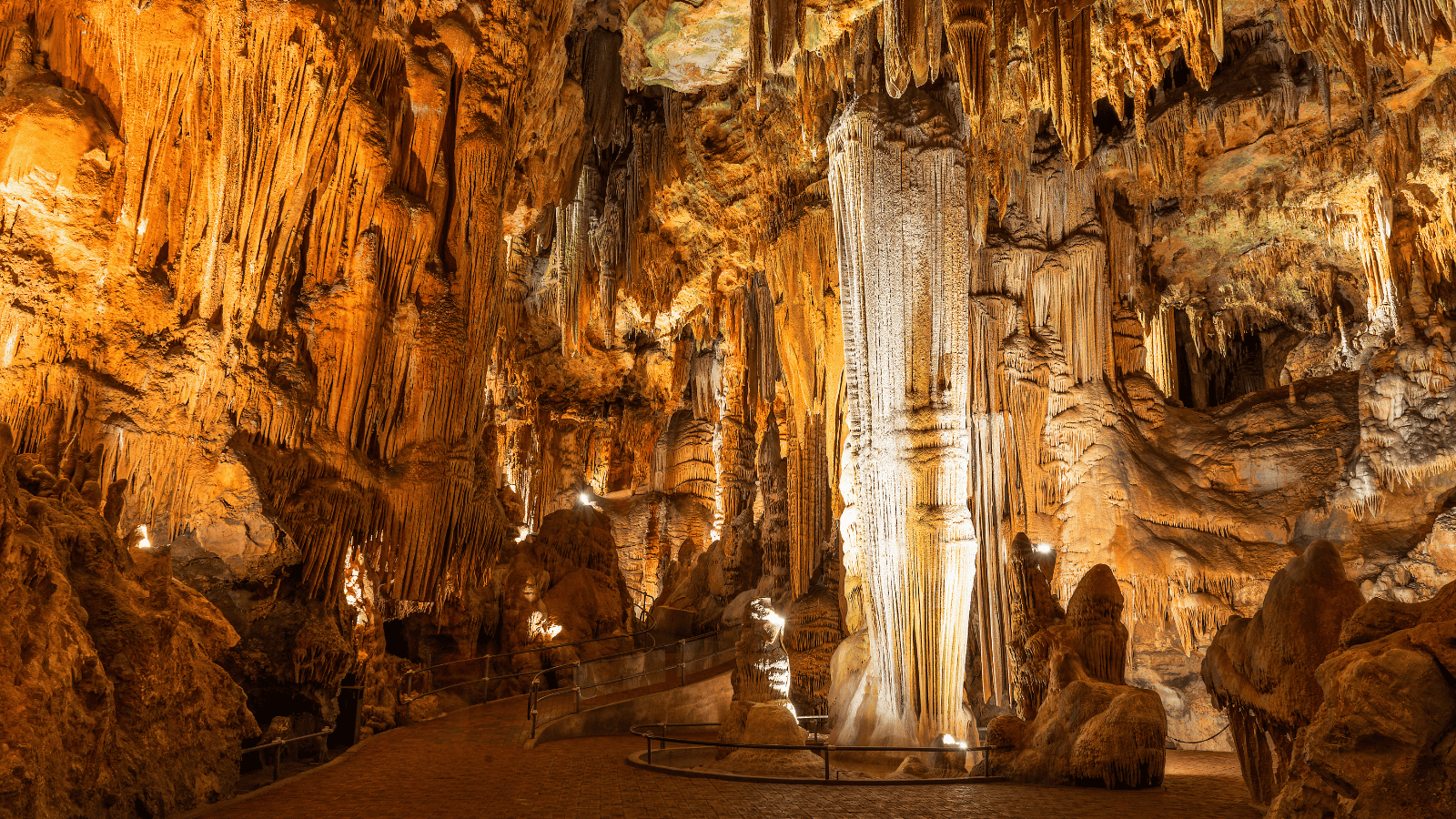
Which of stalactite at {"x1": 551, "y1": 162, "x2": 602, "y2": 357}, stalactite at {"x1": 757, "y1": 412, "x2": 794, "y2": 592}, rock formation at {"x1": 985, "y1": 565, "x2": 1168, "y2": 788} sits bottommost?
rock formation at {"x1": 985, "y1": 565, "x2": 1168, "y2": 788}

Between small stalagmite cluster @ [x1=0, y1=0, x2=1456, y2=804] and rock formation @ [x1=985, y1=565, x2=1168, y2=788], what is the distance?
39 mm

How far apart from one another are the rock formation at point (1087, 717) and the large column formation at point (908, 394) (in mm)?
1233

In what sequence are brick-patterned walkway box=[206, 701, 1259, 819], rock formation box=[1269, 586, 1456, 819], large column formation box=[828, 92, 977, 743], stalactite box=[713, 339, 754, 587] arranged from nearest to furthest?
rock formation box=[1269, 586, 1456, 819]
brick-patterned walkway box=[206, 701, 1259, 819]
large column formation box=[828, 92, 977, 743]
stalactite box=[713, 339, 754, 587]

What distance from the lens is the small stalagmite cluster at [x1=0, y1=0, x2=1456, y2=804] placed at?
282 inches

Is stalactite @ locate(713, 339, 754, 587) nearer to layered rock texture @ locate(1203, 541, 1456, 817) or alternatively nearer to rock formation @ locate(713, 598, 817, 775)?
rock formation @ locate(713, 598, 817, 775)

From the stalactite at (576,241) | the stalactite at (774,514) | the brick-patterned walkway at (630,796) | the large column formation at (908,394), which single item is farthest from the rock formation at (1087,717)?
the stalactite at (576,241)

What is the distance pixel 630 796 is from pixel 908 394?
5361mm

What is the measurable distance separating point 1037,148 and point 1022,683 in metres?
8.06

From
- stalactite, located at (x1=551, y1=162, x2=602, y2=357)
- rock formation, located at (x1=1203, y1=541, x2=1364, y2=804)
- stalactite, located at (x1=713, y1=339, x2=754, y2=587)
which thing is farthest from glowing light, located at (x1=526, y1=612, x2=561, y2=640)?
rock formation, located at (x1=1203, y1=541, x2=1364, y2=804)

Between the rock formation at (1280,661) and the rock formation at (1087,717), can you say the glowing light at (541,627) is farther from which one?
the rock formation at (1280,661)

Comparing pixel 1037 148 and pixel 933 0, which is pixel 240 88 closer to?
pixel 933 0

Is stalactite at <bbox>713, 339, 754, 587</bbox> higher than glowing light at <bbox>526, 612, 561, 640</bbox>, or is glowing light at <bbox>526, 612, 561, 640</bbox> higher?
stalactite at <bbox>713, 339, 754, 587</bbox>

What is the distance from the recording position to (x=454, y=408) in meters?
12.2

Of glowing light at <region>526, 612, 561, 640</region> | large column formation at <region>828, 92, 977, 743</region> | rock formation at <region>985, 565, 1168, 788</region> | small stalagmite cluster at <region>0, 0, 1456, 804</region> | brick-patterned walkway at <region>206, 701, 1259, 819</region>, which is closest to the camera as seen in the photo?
brick-patterned walkway at <region>206, 701, 1259, 819</region>
